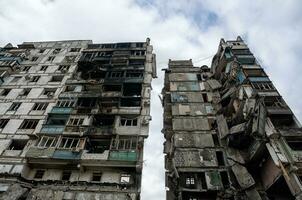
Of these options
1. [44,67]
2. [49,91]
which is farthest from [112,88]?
[44,67]

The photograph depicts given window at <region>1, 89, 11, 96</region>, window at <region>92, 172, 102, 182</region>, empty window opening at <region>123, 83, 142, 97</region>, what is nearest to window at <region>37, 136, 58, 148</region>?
window at <region>92, 172, 102, 182</region>

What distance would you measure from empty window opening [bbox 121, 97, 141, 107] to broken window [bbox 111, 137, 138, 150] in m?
6.52

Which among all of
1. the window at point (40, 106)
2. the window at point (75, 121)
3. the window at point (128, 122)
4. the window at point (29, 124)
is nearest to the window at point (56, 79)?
the window at point (40, 106)

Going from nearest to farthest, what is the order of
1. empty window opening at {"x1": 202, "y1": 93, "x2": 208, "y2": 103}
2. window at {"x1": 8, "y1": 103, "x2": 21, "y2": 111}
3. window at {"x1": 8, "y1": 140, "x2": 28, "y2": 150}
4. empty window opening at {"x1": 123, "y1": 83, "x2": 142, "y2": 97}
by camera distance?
window at {"x1": 8, "y1": 140, "x2": 28, "y2": 150}, window at {"x1": 8, "y1": 103, "x2": 21, "y2": 111}, empty window opening at {"x1": 123, "y1": 83, "x2": 142, "y2": 97}, empty window opening at {"x1": 202, "y1": 93, "x2": 208, "y2": 103}

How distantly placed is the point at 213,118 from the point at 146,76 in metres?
11.9

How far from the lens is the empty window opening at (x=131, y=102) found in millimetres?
33312

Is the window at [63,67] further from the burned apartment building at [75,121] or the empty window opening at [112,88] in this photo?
the empty window opening at [112,88]

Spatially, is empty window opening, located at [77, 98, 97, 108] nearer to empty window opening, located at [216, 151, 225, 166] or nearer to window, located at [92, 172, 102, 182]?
window, located at [92, 172, 102, 182]

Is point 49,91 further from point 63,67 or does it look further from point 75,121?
point 75,121

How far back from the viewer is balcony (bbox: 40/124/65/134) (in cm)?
2880

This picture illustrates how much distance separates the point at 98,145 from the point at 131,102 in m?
7.53

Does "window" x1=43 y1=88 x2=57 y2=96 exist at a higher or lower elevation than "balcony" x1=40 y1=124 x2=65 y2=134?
higher

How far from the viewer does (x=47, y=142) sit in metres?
27.9

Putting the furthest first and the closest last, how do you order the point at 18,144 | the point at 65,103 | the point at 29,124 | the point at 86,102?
the point at 86,102 → the point at 65,103 → the point at 29,124 → the point at 18,144
